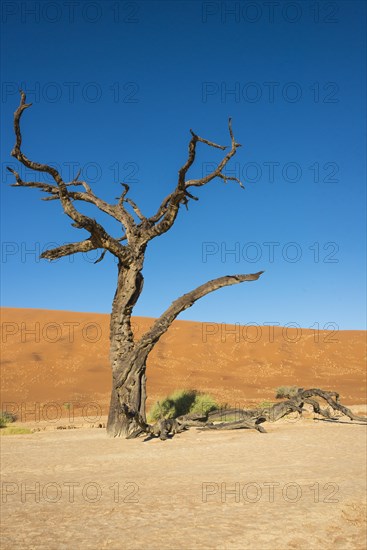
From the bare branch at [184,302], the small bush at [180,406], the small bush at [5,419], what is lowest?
the small bush at [5,419]

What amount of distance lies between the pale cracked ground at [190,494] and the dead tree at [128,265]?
1.43m

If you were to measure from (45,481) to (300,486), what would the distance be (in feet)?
10.5

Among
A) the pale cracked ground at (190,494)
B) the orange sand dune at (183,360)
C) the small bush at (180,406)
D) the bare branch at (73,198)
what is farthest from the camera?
the orange sand dune at (183,360)

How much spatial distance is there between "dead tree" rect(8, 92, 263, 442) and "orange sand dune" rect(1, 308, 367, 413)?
31.9 ft

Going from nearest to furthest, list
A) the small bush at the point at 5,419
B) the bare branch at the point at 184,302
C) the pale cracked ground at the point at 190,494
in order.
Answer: the pale cracked ground at the point at 190,494 < the bare branch at the point at 184,302 < the small bush at the point at 5,419

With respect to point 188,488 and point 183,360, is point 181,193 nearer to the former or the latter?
point 188,488

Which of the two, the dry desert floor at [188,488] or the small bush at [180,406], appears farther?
the small bush at [180,406]

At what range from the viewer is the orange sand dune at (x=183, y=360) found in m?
26.8

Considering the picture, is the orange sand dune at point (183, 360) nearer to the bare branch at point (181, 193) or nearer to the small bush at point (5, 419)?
the small bush at point (5, 419)

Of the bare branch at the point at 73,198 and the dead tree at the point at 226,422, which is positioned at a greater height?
the bare branch at the point at 73,198

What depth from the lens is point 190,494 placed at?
536 cm

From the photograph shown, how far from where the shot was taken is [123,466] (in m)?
7.52

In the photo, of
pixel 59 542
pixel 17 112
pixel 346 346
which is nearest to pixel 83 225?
pixel 17 112

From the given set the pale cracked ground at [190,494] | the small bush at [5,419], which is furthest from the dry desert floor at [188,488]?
the small bush at [5,419]
